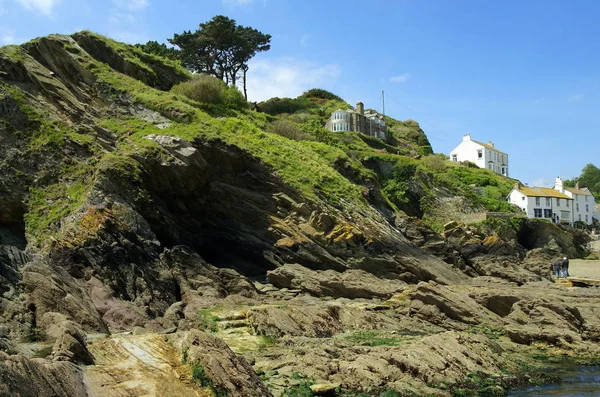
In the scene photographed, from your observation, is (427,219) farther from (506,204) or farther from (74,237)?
(74,237)

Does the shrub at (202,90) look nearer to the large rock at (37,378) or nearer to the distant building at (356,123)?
the distant building at (356,123)

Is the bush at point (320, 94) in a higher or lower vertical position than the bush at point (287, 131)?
higher

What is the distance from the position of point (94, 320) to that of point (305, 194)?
2247 centimetres

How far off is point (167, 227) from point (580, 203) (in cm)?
8152

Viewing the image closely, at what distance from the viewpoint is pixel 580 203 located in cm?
9538

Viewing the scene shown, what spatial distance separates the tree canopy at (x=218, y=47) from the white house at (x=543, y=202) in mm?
41595

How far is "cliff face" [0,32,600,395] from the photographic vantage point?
71.8 feet

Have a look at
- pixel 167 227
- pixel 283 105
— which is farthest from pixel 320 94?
pixel 167 227

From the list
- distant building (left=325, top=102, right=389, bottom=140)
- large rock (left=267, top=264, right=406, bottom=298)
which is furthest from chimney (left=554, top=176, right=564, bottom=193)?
large rock (left=267, top=264, right=406, bottom=298)

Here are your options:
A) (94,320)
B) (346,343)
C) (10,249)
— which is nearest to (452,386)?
(346,343)

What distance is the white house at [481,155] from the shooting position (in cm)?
11188

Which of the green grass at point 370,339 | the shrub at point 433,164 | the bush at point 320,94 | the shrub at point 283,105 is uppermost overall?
the bush at point 320,94

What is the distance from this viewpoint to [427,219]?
6394 centimetres

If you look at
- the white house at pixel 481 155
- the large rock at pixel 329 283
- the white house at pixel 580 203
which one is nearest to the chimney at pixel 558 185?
the white house at pixel 580 203
